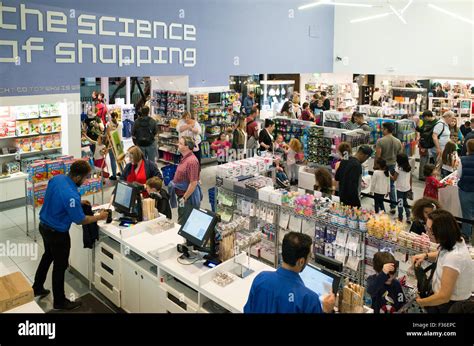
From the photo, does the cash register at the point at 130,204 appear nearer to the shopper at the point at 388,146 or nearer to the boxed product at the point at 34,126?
the boxed product at the point at 34,126

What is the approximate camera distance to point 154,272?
455 centimetres

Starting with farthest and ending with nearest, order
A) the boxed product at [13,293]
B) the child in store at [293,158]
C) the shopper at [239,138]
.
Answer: the shopper at [239,138]
the child in store at [293,158]
the boxed product at [13,293]

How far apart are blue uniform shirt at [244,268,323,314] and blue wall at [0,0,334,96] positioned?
22.3 ft

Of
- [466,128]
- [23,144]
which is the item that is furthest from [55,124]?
[466,128]

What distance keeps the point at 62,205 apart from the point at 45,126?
4626 mm

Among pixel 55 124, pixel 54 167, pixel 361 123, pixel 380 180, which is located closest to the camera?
pixel 380 180

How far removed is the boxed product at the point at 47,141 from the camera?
8788mm

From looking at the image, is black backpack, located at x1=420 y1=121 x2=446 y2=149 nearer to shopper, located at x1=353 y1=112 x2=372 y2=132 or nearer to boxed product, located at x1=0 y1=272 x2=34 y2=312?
shopper, located at x1=353 y1=112 x2=372 y2=132

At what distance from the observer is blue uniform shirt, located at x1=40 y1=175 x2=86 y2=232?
4719 millimetres

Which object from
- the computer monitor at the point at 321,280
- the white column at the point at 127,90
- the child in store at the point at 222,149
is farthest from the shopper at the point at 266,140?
the white column at the point at 127,90

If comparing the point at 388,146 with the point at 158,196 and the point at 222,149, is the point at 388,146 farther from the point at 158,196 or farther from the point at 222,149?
the point at 158,196

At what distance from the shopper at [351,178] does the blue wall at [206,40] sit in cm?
540
